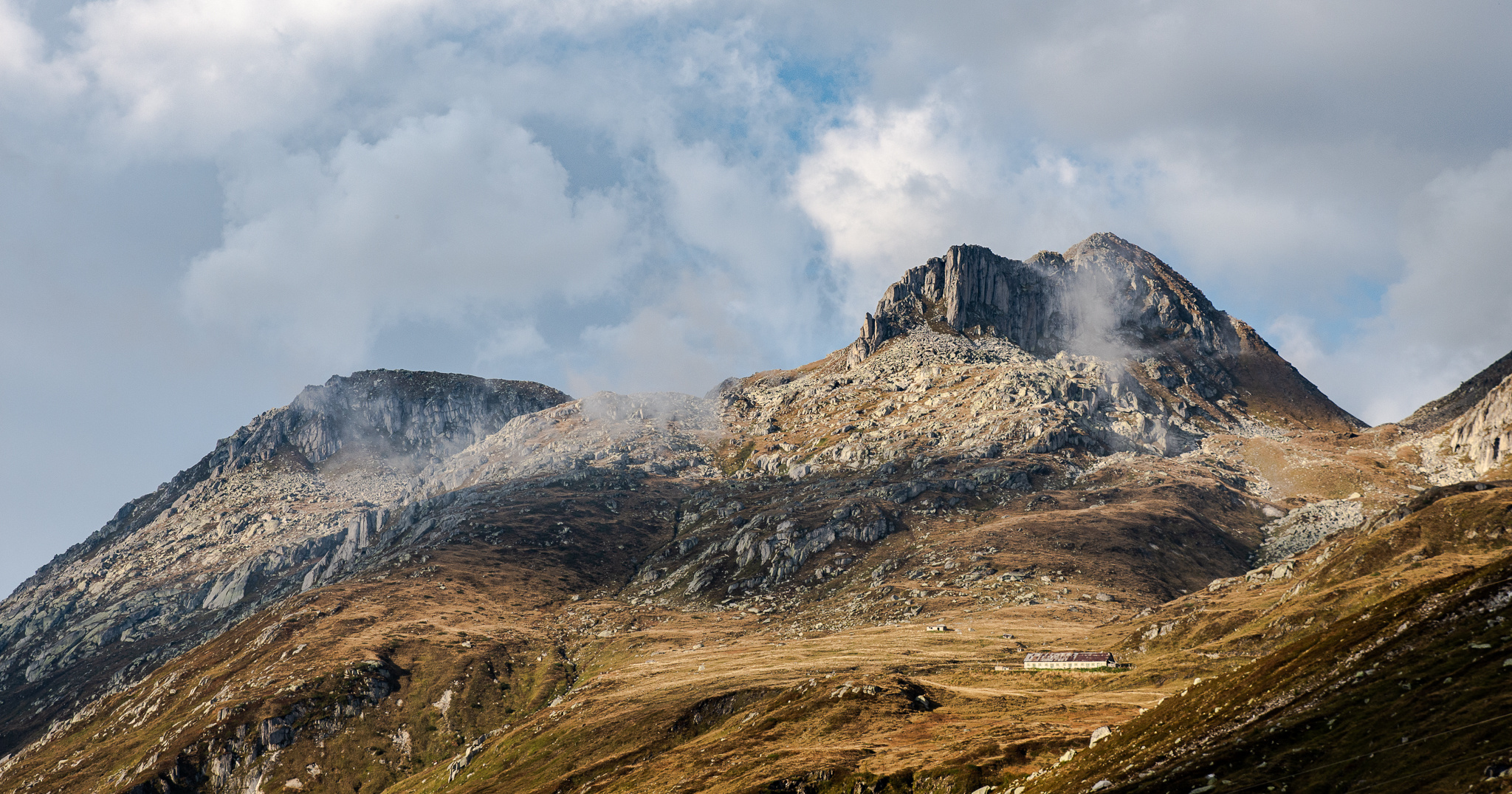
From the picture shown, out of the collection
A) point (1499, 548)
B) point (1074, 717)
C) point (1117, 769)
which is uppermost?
point (1117, 769)

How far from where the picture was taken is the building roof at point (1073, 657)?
571ft

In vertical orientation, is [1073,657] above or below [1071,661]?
above

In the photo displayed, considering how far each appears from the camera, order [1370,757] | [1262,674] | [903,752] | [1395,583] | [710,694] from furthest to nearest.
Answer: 1. [710,694]
2. [1395,583]
3. [903,752]
4. [1262,674]
5. [1370,757]

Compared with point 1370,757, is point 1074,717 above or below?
below

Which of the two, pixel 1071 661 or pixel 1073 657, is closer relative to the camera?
Result: pixel 1071 661

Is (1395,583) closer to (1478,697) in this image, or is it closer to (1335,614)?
(1335,614)

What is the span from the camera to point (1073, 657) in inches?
6969

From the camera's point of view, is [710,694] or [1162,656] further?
[710,694]

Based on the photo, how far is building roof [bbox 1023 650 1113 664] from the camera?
17400 cm

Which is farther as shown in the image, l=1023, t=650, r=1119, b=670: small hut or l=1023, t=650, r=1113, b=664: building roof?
l=1023, t=650, r=1113, b=664: building roof

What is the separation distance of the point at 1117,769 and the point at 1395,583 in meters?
144

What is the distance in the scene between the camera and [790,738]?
145 metres

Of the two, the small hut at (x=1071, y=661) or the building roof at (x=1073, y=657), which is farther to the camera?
the building roof at (x=1073, y=657)

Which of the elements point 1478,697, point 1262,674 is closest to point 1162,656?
point 1262,674
